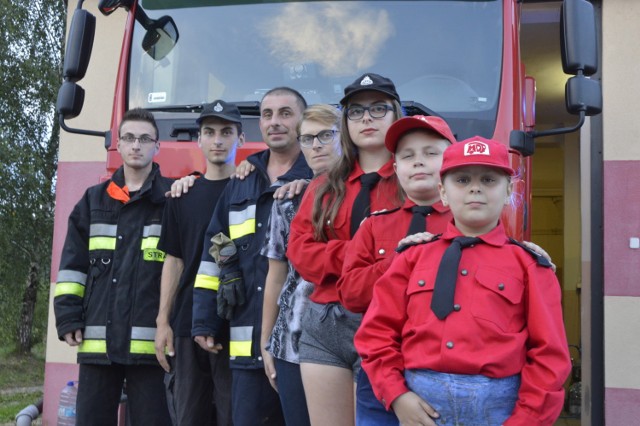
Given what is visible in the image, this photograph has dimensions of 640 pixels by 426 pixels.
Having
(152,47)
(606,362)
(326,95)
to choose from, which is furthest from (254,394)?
(606,362)

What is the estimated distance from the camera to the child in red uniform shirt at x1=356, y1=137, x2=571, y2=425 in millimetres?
2262

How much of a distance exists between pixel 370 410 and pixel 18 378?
33.7ft

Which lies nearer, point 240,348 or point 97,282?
point 240,348

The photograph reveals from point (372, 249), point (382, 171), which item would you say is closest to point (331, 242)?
point (372, 249)

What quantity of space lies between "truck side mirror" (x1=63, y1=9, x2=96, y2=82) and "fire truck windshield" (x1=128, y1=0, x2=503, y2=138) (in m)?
0.30

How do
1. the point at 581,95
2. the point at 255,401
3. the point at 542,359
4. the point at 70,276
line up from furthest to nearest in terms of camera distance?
the point at 70,276, the point at 581,95, the point at 255,401, the point at 542,359

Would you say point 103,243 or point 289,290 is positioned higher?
point 103,243

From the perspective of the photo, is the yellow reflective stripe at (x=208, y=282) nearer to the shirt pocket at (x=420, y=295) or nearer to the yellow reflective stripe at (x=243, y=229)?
the yellow reflective stripe at (x=243, y=229)

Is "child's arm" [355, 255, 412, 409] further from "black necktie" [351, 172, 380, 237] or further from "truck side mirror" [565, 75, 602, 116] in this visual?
"truck side mirror" [565, 75, 602, 116]

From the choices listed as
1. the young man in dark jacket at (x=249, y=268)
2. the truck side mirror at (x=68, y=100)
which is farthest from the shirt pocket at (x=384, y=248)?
the truck side mirror at (x=68, y=100)

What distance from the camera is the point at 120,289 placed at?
4.29 metres

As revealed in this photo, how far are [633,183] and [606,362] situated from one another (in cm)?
133

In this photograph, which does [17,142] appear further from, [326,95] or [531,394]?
[531,394]

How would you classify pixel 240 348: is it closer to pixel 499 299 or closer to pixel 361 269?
pixel 361 269
